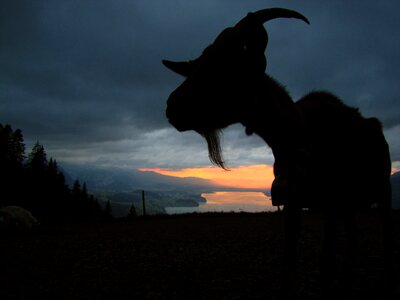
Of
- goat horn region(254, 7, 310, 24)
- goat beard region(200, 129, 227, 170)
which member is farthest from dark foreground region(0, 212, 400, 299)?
goat horn region(254, 7, 310, 24)

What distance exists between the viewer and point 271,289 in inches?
218

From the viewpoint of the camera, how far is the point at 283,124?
327 cm

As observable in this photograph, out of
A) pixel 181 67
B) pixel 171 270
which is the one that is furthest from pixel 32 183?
pixel 181 67

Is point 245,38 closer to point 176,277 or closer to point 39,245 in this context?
point 176,277

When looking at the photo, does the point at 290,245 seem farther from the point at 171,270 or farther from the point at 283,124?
the point at 171,270

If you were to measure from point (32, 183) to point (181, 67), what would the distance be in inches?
2269

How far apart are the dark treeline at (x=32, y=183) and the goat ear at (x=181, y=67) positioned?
148ft

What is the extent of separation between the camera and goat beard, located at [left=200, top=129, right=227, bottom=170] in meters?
3.11

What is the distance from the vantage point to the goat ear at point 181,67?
330 cm

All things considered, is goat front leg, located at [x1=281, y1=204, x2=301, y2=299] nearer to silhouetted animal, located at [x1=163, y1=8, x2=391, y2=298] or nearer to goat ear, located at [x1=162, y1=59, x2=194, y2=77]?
silhouetted animal, located at [x1=163, y1=8, x2=391, y2=298]

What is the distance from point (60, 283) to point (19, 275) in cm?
153

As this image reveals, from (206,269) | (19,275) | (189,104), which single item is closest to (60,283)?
(19,275)

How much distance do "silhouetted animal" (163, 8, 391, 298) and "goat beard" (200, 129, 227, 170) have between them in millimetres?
11

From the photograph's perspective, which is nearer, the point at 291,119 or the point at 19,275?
the point at 291,119
